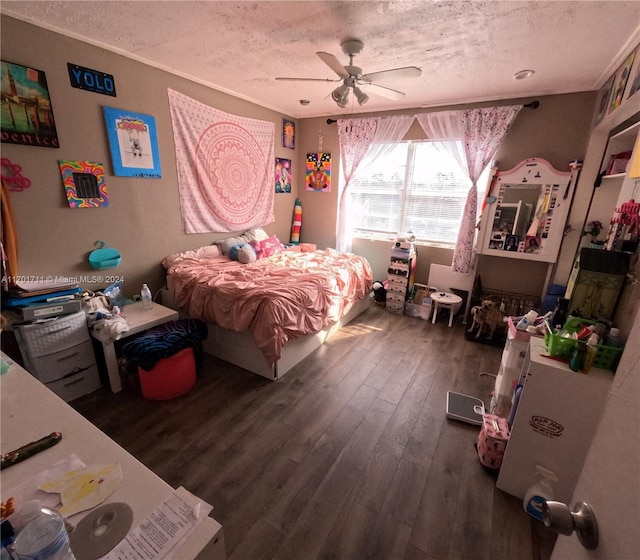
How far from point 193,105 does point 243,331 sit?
93.6 inches

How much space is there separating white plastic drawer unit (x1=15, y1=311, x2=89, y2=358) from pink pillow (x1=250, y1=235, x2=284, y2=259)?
73.3 inches

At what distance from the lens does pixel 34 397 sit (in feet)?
3.34

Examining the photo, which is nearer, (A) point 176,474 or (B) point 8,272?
(A) point 176,474

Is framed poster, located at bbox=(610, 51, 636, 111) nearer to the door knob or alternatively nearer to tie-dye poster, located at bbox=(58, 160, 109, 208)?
the door knob

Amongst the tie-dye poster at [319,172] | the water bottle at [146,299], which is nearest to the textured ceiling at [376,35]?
the tie-dye poster at [319,172]

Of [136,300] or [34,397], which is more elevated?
[34,397]

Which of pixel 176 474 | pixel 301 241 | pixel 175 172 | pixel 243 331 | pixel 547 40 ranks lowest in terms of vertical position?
pixel 176 474

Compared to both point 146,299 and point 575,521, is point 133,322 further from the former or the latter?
point 575,521

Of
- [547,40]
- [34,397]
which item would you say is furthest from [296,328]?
[547,40]

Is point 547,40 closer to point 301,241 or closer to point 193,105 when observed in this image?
point 193,105

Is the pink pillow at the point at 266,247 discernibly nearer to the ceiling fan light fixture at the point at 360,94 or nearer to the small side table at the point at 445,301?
the ceiling fan light fixture at the point at 360,94

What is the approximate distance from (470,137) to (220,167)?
2.84 meters

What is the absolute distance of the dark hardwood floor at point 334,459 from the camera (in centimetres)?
133

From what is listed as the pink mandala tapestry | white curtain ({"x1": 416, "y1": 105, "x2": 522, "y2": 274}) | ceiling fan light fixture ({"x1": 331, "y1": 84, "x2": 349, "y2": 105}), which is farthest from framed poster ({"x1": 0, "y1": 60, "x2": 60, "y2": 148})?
white curtain ({"x1": 416, "y1": 105, "x2": 522, "y2": 274})
